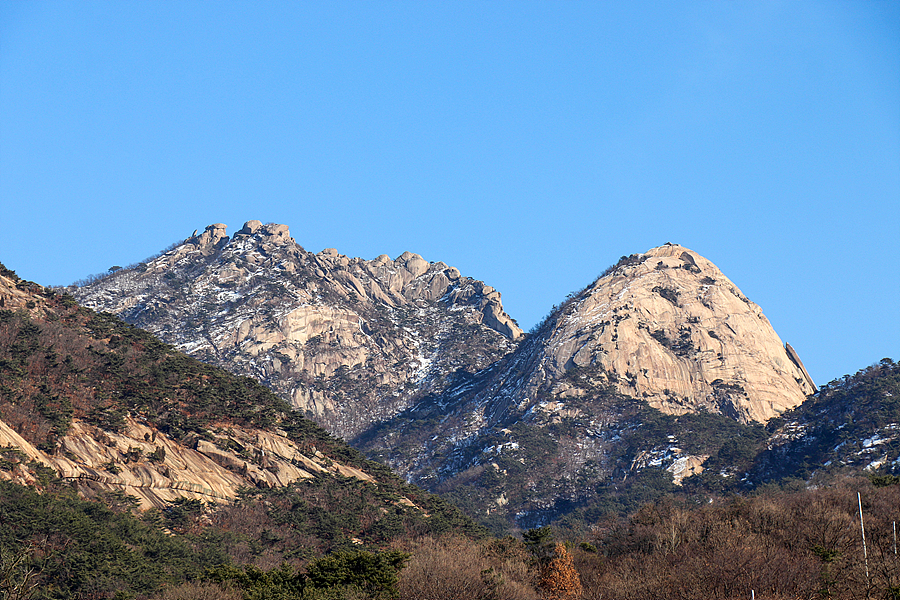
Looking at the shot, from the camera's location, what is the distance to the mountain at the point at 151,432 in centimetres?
8188

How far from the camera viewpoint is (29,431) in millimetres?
80375

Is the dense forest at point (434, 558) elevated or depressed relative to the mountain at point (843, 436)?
depressed

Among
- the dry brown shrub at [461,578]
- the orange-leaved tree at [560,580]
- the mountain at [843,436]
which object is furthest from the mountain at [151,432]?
the mountain at [843,436]

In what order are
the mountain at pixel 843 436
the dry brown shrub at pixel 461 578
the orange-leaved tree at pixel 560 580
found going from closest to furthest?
the dry brown shrub at pixel 461 578 → the orange-leaved tree at pixel 560 580 → the mountain at pixel 843 436

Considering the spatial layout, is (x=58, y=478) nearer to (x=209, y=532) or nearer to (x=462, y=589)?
(x=209, y=532)

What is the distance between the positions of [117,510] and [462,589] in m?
35.6

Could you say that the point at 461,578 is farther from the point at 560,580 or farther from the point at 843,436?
the point at 843,436

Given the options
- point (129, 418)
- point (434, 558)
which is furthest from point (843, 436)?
point (129, 418)

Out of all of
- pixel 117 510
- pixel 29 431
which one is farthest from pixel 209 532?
pixel 29 431

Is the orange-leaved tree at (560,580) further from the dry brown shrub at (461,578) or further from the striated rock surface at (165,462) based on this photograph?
the striated rock surface at (165,462)

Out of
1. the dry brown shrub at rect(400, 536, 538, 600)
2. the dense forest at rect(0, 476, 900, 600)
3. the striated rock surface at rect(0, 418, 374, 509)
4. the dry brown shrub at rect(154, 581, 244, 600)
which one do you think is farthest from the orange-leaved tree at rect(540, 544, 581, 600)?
the striated rock surface at rect(0, 418, 374, 509)

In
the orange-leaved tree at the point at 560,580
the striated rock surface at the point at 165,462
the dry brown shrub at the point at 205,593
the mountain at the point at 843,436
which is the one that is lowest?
the dry brown shrub at the point at 205,593

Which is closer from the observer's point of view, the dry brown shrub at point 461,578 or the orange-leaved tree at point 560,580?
the dry brown shrub at point 461,578

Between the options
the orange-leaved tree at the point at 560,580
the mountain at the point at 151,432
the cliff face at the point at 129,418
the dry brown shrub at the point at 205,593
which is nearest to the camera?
the dry brown shrub at the point at 205,593
